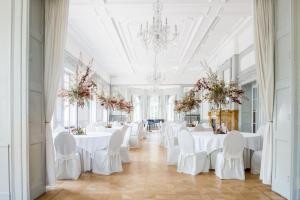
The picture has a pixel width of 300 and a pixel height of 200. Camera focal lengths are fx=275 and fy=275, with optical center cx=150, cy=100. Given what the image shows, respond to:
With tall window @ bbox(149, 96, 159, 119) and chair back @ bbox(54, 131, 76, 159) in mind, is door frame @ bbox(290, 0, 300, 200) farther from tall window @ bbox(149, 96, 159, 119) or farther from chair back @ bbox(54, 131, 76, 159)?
tall window @ bbox(149, 96, 159, 119)

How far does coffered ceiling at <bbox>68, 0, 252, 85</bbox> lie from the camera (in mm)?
6230

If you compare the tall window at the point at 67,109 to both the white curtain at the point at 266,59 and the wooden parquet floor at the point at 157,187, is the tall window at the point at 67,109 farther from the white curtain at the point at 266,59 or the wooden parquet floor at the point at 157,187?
the white curtain at the point at 266,59

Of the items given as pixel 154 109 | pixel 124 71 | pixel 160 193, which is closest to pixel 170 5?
pixel 160 193

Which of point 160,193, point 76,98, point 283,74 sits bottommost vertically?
point 160,193

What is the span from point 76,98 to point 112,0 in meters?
2.25

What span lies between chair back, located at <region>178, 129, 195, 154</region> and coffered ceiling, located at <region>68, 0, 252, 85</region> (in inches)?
113

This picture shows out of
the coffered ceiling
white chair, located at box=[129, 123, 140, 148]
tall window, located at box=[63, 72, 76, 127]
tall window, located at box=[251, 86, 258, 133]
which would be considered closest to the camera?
the coffered ceiling

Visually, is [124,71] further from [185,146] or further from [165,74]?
[185,146]

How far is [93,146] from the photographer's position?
5.57 meters

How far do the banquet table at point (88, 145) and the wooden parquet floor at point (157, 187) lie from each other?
0.84ft

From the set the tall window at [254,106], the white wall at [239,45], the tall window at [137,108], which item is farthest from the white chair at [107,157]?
the tall window at [137,108]
